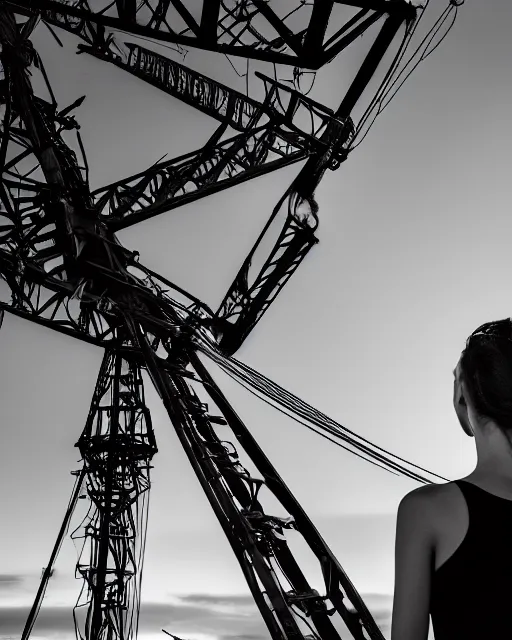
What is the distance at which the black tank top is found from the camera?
1.20m

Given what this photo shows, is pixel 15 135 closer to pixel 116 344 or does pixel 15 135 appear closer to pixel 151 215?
pixel 151 215

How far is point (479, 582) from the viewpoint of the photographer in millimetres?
1224

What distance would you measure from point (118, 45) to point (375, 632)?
1180 centimetres

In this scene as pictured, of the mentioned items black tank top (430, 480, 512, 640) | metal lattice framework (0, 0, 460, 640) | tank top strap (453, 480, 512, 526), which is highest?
metal lattice framework (0, 0, 460, 640)

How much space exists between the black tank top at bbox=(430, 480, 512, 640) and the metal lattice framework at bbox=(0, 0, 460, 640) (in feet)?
21.8

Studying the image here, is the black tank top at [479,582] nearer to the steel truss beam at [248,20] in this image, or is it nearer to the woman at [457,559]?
the woman at [457,559]

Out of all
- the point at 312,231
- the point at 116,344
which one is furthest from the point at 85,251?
the point at 312,231

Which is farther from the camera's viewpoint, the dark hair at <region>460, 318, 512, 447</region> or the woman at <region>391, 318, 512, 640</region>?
the dark hair at <region>460, 318, 512, 447</region>

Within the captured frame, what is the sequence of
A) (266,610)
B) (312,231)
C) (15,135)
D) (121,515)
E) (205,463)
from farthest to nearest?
1. (121,515)
2. (312,231)
3. (15,135)
4. (205,463)
5. (266,610)

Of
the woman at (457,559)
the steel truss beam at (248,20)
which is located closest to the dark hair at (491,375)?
the woman at (457,559)

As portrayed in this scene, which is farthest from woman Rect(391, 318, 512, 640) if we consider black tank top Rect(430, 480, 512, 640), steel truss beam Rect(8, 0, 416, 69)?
steel truss beam Rect(8, 0, 416, 69)

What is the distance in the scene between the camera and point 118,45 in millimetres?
12789

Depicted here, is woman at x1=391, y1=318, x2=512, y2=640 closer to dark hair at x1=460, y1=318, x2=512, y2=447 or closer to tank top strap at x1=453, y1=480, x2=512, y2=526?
tank top strap at x1=453, y1=480, x2=512, y2=526

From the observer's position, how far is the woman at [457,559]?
1209 millimetres
